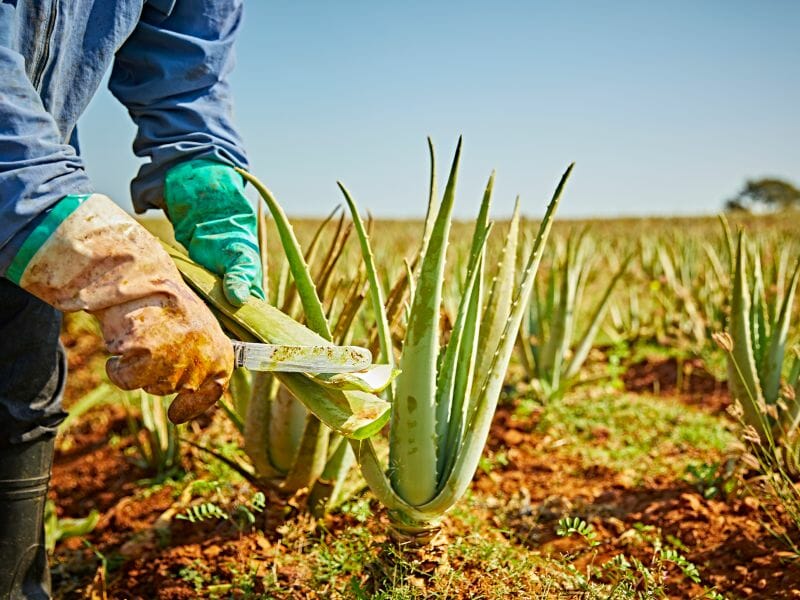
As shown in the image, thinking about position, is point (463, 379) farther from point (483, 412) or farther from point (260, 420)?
point (260, 420)

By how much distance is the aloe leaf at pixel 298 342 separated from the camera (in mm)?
1393

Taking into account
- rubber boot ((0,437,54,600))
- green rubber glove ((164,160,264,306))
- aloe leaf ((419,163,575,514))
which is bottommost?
rubber boot ((0,437,54,600))

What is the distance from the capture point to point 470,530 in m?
2.08

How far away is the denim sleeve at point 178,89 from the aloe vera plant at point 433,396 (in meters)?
0.52

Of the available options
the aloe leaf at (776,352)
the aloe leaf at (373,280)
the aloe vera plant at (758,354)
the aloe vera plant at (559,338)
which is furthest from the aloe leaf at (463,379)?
the aloe vera plant at (559,338)

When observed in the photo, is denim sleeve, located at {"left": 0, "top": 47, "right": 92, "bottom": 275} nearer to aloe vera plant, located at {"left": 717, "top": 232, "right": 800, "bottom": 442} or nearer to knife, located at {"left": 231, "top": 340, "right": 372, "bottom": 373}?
knife, located at {"left": 231, "top": 340, "right": 372, "bottom": 373}

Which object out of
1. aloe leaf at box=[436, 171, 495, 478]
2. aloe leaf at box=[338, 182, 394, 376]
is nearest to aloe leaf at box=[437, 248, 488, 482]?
aloe leaf at box=[436, 171, 495, 478]

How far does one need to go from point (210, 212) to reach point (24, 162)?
63cm

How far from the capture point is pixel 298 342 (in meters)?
1.46

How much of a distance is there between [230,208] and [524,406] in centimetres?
209

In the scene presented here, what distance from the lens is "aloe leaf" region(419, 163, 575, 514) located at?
1600 millimetres

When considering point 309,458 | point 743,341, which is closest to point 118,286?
point 309,458

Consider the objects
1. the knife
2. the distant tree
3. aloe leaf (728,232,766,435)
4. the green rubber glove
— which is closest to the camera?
the knife

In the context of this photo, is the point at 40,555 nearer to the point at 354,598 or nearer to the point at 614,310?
the point at 354,598
